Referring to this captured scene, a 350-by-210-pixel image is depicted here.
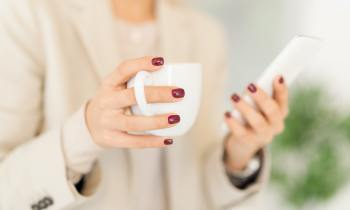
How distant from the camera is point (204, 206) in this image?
76cm

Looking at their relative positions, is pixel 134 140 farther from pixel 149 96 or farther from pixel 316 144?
pixel 316 144

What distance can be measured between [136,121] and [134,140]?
4cm

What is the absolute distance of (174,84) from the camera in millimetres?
320

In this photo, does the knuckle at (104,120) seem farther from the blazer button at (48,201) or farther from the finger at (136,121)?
the blazer button at (48,201)

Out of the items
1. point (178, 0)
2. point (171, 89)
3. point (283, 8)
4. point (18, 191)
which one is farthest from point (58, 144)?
point (283, 8)

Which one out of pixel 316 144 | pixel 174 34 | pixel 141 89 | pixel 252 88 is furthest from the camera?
pixel 316 144

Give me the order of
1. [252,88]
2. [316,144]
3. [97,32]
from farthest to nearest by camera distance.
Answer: [316,144] < [97,32] < [252,88]

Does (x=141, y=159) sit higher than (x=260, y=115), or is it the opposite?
(x=260, y=115)

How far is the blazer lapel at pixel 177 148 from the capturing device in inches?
25.2

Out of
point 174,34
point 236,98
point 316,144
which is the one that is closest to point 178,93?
point 236,98

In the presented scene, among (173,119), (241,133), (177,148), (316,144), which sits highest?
(173,119)

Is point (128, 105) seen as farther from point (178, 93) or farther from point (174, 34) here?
point (174, 34)

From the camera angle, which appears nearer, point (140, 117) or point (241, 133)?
point (140, 117)

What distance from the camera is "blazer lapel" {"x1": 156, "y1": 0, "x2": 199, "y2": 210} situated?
64cm
